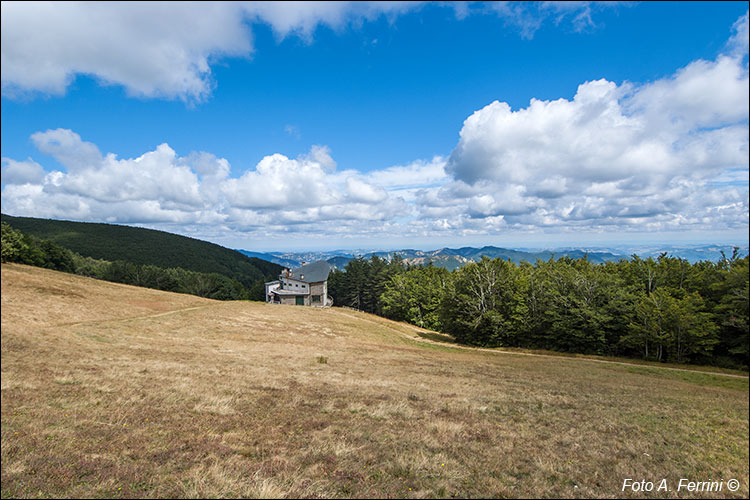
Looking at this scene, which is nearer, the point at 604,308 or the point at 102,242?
the point at 604,308

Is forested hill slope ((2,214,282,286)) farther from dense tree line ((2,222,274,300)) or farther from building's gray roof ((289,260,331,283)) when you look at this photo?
building's gray roof ((289,260,331,283))

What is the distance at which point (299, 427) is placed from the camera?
9.85 m

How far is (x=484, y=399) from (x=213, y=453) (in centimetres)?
1230

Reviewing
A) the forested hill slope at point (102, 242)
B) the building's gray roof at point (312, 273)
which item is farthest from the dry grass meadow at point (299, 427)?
the forested hill slope at point (102, 242)

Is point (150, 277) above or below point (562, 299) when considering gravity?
below

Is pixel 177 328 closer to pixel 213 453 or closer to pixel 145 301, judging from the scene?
pixel 145 301

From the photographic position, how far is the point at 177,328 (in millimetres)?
26766

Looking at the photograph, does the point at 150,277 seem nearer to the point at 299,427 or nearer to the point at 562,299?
the point at 299,427

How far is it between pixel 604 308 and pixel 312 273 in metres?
69.9

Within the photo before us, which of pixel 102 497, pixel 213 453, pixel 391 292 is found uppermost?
pixel 102 497

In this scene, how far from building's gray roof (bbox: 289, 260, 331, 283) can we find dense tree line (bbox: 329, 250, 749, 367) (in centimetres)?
2230

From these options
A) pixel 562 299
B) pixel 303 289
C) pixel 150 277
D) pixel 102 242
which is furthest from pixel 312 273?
pixel 102 242

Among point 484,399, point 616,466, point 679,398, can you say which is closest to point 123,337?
point 484,399

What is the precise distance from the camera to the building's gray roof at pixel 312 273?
85806 millimetres
